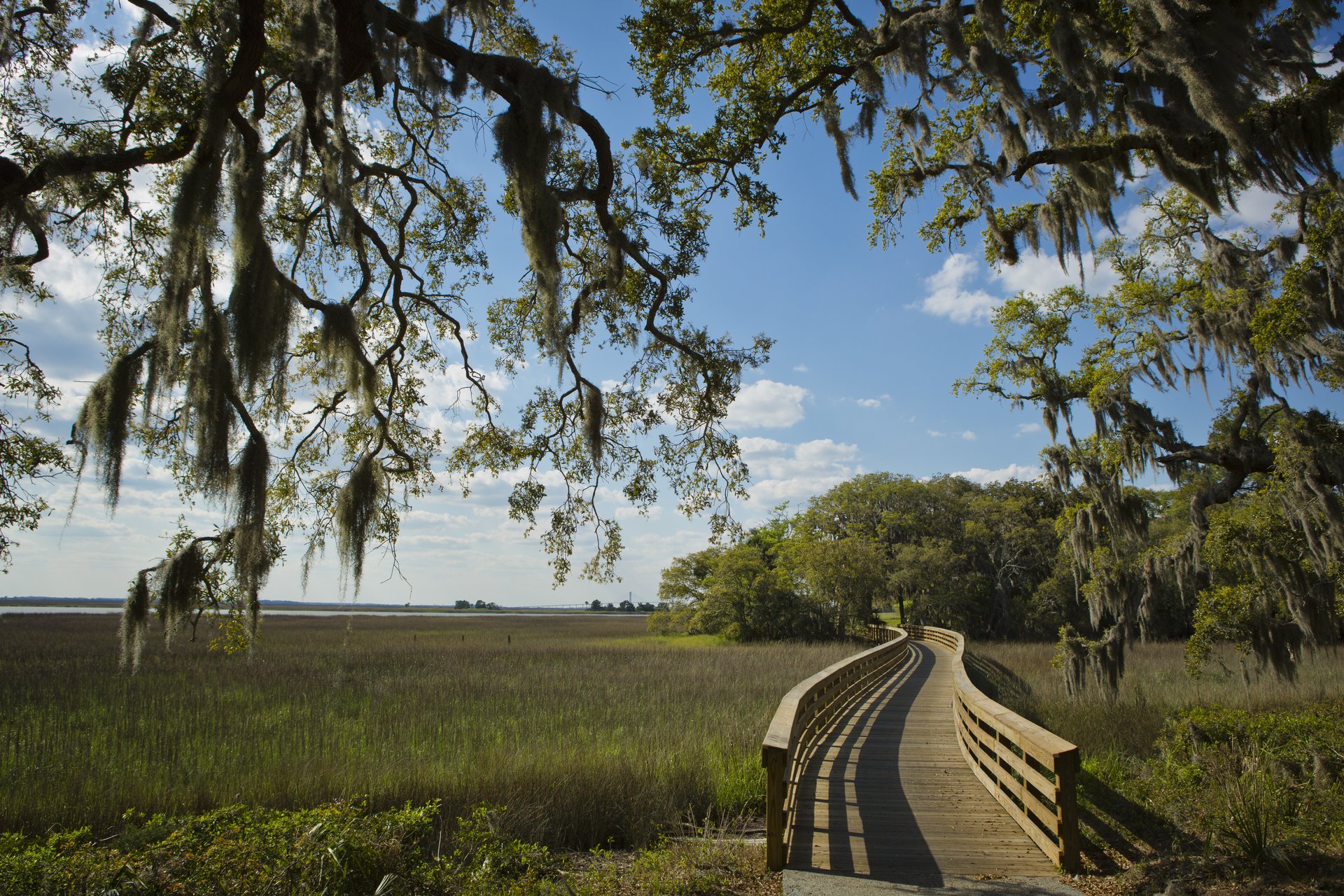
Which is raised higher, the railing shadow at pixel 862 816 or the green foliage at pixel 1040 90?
the green foliage at pixel 1040 90

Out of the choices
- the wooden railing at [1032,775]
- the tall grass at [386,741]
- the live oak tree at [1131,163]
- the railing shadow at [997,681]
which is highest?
the live oak tree at [1131,163]

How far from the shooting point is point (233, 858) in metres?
3.92

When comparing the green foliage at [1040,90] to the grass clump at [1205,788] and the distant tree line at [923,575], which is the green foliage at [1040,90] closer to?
the grass clump at [1205,788]

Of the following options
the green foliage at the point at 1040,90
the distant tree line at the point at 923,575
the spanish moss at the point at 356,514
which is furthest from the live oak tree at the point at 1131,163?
the distant tree line at the point at 923,575

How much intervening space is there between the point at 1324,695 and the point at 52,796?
21385mm

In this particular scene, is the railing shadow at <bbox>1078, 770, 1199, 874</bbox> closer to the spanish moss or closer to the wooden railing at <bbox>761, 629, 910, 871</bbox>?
the wooden railing at <bbox>761, 629, 910, 871</bbox>

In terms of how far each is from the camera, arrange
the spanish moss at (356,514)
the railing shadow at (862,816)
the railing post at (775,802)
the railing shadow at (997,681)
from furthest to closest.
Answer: the railing shadow at (997,681) < the spanish moss at (356,514) < the railing shadow at (862,816) < the railing post at (775,802)

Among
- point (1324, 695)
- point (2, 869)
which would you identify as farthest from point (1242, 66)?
point (1324, 695)

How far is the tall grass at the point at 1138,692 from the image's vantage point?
11.0 metres

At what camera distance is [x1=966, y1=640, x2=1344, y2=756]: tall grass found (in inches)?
434

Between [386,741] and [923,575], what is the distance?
101ft

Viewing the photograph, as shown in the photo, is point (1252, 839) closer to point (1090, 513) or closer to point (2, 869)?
point (2, 869)

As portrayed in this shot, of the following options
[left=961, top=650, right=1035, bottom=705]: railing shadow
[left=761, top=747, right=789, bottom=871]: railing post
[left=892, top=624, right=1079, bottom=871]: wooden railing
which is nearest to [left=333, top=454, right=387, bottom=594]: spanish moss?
[left=761, top=747, right=789, bottom=871]: railing post

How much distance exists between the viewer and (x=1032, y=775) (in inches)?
216
